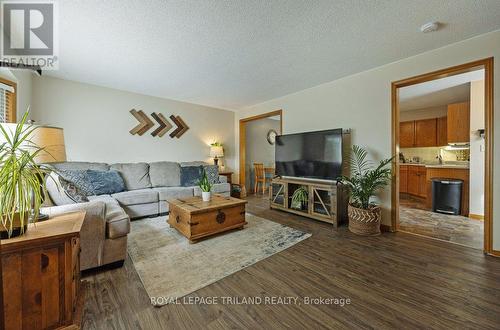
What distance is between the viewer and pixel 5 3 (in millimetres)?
1762

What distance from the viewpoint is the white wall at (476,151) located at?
3.38 m

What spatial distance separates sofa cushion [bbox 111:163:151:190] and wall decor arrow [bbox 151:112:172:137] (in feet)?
2.86

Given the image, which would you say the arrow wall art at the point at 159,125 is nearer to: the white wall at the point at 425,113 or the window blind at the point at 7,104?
the window blind at the point at 7,104

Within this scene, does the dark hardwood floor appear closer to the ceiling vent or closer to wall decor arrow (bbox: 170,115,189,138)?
the ceiling vent

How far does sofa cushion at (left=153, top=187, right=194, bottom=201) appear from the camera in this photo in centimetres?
358

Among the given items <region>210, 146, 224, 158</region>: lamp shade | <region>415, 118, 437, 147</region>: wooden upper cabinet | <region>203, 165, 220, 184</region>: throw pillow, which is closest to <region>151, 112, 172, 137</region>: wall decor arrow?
<region>210, 146, 224, 158</region>: lamp shade

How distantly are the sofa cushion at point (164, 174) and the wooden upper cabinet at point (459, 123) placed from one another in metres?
5.55

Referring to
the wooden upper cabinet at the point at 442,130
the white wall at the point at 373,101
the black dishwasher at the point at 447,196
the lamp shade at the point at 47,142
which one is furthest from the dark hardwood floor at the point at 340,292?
the wooden upper cabinet at the point at 442,130

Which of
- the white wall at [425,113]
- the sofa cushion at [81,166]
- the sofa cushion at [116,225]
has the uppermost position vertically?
the white wall at [425,113]

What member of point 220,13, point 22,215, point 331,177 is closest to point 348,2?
point 220,13

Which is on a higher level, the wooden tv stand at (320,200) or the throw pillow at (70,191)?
the throw pillow at (70,191)

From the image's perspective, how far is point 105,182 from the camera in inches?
129

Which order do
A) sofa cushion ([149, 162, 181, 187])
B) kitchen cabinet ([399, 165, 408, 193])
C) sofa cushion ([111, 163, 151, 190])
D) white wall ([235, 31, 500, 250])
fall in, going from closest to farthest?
white wall ([235, 31, 500, 250]) → sofa cushion ([111, 163, 151, 190]) → sofa cushion ([149, 162, 181, 187]) → kitchen cabinet ([399, 165, 408, 193])

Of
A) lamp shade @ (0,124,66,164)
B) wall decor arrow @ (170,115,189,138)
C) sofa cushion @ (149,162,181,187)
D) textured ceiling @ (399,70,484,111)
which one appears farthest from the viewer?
wall decor arrow @ (170,115,189,138)
